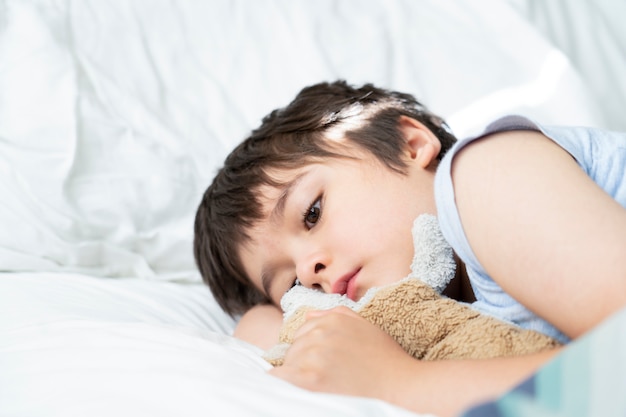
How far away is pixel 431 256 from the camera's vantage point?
0.96 meters

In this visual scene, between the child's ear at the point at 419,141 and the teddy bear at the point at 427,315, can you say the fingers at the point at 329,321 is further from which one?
the child's ear at the point at 419,141

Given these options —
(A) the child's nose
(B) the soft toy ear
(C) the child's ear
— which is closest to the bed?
(A) the child's nose

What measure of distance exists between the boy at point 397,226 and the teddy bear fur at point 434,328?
4cm

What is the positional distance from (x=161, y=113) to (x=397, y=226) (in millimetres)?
822

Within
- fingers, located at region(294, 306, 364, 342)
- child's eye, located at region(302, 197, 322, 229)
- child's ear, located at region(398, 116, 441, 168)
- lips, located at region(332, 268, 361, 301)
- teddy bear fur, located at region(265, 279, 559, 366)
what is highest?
child's ear, located at region(398, 116, 441, 168)

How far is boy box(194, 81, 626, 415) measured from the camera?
71cm

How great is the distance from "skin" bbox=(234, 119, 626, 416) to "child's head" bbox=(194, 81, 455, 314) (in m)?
0.26

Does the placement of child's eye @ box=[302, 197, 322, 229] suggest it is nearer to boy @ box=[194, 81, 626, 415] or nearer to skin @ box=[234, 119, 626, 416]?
boy @ box=[194, 81, 626, 415]

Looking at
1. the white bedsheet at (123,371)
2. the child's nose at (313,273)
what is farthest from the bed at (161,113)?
the child's nose at (313,273)

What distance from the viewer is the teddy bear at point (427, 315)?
30.8 inches

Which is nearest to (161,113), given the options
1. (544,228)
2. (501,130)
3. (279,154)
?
(279,154)

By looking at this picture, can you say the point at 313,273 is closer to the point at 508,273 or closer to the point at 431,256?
the point at 431,256

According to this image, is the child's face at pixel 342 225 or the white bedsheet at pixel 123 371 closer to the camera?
the white bedsheet at pixel 123 371

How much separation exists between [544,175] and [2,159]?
39.3 inches
